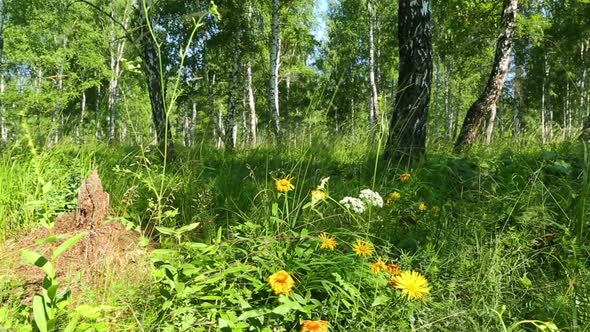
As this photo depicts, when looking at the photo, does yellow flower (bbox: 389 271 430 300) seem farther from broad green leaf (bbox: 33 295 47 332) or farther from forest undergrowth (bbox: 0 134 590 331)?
broad green leaf (bbox: 33 295 47 332)

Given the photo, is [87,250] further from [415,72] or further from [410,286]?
[415,72]

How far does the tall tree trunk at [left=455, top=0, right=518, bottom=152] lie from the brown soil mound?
15.4 feet

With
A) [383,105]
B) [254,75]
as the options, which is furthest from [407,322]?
[254,75]

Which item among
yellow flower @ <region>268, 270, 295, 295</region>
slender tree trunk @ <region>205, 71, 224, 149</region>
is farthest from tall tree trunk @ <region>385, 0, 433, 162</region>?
yellow flower @ <region>268, 270, 295, 295</region>

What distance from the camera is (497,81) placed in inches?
225

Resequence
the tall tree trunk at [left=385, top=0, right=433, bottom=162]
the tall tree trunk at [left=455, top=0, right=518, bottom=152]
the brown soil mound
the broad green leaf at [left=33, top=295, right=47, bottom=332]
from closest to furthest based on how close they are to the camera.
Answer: the broad green leaf at [left=33, top=295, right=47, bottom=332]
the brown soil mound
the tall tree trunk at [left=385, top=0, right=433, bottom=162]
the tall tree trunk at [left=455, top=0, right=518, bottom=152]

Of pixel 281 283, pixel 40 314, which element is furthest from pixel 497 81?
pixel 40 314

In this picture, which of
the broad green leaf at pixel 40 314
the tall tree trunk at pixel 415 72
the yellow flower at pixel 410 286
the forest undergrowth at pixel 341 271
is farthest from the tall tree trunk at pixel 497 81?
the broad green leaf at pixel 40 314

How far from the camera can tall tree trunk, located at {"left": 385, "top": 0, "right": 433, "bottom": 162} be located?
12.0 ft

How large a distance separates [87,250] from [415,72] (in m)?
3.03

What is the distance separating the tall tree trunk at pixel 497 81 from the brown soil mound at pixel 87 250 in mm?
4680

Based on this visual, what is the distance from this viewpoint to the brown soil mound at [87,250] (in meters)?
1.62

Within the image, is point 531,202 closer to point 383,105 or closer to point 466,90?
point 383,105

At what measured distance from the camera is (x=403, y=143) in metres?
3.63
